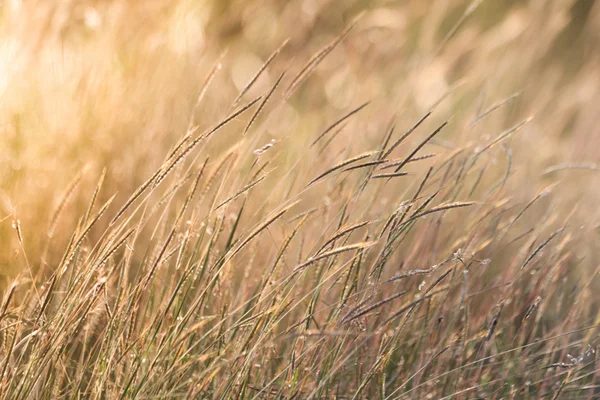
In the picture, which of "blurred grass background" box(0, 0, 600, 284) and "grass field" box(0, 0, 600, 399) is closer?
"grass field" box(0, 0, 600, 399)

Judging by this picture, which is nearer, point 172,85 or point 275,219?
point 275,219

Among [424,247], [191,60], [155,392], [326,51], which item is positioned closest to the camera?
[155,392]

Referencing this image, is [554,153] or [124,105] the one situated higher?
[124,105]

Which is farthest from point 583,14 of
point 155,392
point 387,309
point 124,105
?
point 155,392

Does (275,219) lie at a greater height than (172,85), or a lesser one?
lesser

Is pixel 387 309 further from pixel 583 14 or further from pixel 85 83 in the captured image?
pixel 583 14

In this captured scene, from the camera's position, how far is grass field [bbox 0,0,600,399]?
4.47 ft

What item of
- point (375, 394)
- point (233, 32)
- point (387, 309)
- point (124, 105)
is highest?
point (233, 32)

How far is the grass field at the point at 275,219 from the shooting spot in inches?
53.6

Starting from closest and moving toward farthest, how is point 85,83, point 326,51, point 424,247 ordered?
point 326,51, point 424,247, point 85,83

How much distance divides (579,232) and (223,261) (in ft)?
3.32

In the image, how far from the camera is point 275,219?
129cm

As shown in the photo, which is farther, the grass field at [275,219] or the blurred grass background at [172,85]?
the blurred grass background at [172,85]

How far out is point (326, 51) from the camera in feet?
5.18
